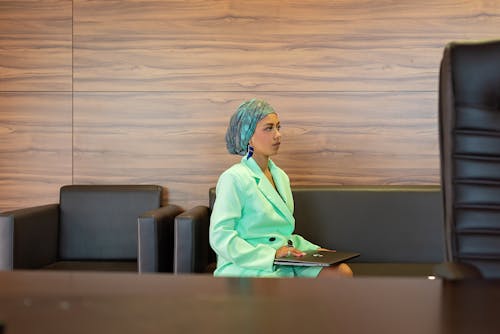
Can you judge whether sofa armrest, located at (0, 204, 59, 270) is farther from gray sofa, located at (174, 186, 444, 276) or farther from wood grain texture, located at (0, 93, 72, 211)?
gray sofa, located at (174, 186, 444, 276)

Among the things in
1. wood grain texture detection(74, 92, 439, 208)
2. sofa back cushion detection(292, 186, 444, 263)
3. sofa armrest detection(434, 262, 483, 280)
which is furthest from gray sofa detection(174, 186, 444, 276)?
sofa armrest detection(434, 262, 483, 280)

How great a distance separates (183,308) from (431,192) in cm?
338

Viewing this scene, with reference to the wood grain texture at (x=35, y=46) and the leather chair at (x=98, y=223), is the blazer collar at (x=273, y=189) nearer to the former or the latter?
the leather chair at (x=98, y=223)

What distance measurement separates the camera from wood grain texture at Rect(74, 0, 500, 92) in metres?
4.37

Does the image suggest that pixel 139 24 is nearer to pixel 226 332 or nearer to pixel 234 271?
pixel 234 271

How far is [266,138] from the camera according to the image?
11.5ft

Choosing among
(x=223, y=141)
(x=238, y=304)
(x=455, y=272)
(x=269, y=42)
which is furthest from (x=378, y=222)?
(x=238, y=304)

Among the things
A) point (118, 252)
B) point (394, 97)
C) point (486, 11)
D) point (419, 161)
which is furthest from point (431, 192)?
point (118, 252)

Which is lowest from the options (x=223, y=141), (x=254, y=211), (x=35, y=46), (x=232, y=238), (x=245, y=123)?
(x=232, y=238)

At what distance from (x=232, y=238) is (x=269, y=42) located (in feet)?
5.57

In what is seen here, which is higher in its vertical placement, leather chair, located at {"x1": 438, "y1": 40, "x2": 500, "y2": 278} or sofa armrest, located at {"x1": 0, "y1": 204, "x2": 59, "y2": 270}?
leather chair, located at {"x1": 438, "y1": 40, "x2": 500, "y2": 278}

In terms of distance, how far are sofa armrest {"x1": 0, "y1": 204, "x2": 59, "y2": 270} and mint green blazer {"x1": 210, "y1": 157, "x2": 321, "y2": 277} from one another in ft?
3.65

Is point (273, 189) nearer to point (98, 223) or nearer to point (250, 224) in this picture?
point (250, 224)

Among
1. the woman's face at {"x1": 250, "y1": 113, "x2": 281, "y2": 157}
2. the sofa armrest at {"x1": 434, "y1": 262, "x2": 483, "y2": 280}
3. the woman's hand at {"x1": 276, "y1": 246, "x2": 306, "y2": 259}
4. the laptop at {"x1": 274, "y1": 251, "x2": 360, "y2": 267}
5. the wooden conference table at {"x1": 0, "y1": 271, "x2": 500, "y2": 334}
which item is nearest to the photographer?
the wooden conference table at {"x1": 0, "y1": 271, "x2": 500, "y2": 334}
